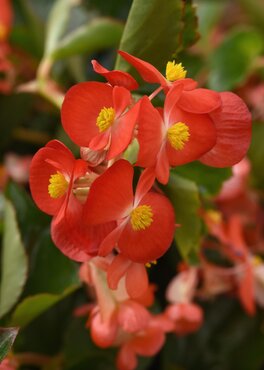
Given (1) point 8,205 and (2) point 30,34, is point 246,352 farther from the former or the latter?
(2) point 30,34

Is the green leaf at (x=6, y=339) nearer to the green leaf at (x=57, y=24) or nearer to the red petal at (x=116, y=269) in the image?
the red petal at (x=116, y=269)

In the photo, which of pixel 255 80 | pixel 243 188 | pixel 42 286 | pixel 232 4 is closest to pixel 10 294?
pixel 42 286

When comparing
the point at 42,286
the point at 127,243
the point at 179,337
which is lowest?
the point at 179,337

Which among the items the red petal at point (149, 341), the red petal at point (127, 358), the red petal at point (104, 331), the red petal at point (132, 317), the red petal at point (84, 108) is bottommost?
the red petal at point (127, 358)

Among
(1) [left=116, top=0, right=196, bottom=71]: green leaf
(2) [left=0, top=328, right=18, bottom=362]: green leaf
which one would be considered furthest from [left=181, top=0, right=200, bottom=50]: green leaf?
(2) [left=0, top=328, right=18, bottom=362]: green leaf

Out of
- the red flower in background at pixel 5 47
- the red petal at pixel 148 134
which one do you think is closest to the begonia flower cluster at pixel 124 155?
the red petal at pixel 148 134

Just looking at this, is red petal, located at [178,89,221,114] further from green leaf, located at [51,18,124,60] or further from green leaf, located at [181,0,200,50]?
green leaf, located at [51,18,124,60]

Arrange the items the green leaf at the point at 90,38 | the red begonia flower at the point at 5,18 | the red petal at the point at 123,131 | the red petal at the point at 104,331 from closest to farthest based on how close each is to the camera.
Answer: the red petal at the point at 123,131, the red petal at the point at 104,331, the green leaf at the point at 90,38, the red begonia flower at the point at 5,18
